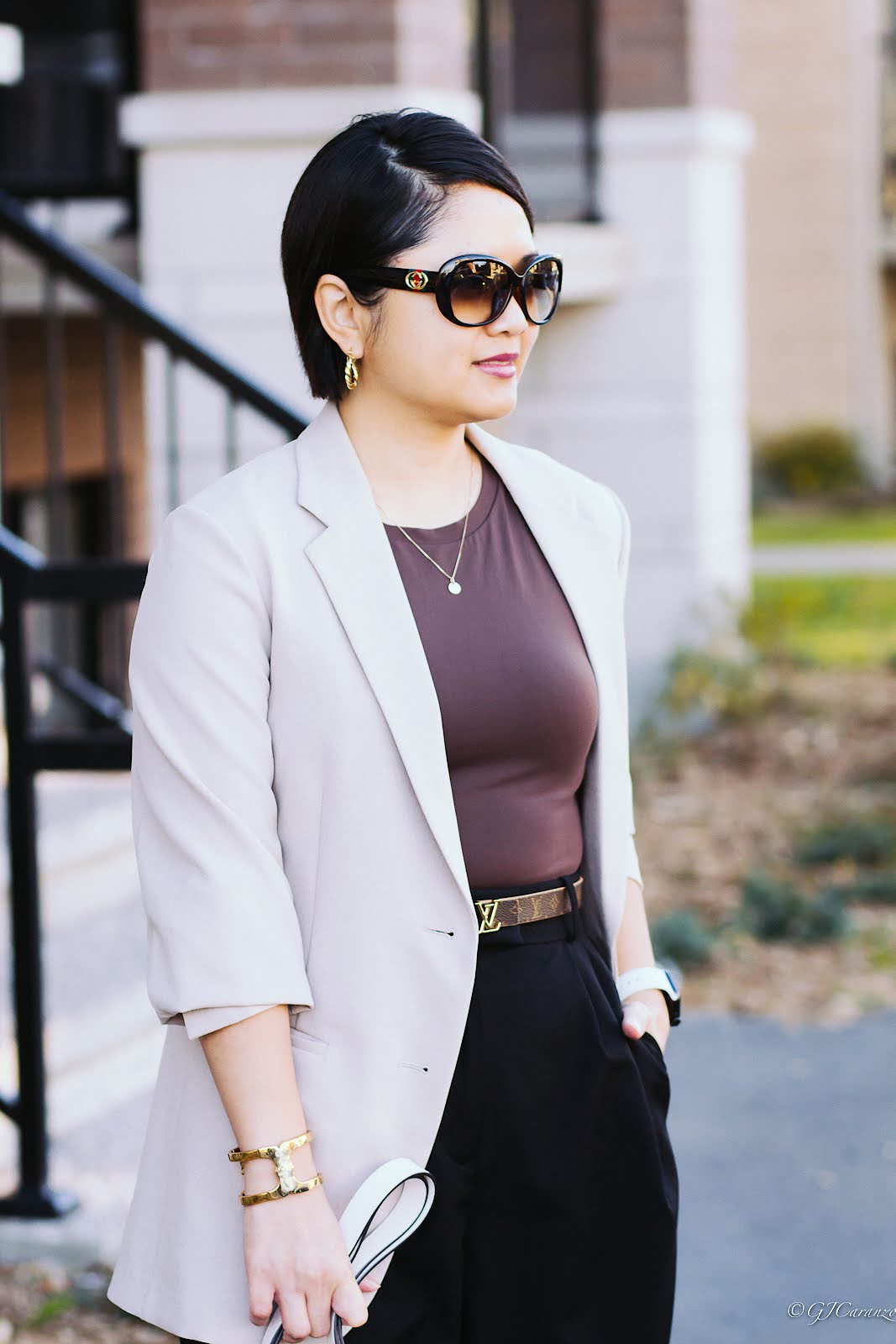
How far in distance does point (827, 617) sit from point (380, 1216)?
11278mm

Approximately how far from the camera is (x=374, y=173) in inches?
82.4

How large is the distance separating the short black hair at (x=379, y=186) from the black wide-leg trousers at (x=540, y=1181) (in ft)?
2.47

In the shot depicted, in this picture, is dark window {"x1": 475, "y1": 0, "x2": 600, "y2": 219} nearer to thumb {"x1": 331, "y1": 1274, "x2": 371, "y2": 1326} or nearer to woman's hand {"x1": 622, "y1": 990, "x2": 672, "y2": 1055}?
woman's hand {"x1": 622, "y1": 990, "x2": 672, "y2": 1055}

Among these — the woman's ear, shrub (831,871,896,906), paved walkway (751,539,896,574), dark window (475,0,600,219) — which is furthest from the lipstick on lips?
paved walkway (751,539,896,574)

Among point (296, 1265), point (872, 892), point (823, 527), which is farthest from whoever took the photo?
point (823, 527)

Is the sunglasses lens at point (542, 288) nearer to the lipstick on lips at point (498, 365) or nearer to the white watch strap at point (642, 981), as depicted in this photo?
the lipstick on lips at point (498, 365)

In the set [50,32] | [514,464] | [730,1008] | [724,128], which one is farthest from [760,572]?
[514,464]

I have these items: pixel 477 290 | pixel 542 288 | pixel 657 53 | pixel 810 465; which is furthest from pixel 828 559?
pixel 477 290

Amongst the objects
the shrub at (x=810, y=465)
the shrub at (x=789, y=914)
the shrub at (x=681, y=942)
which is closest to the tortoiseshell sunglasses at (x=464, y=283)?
the shrub at (x=681, y=942)

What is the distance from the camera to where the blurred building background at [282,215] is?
22.2 ft

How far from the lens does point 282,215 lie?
706 centimetres

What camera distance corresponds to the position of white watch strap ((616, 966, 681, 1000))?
93.7 inches

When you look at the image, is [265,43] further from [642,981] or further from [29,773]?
[642,981]

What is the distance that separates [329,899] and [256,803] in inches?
5.3
